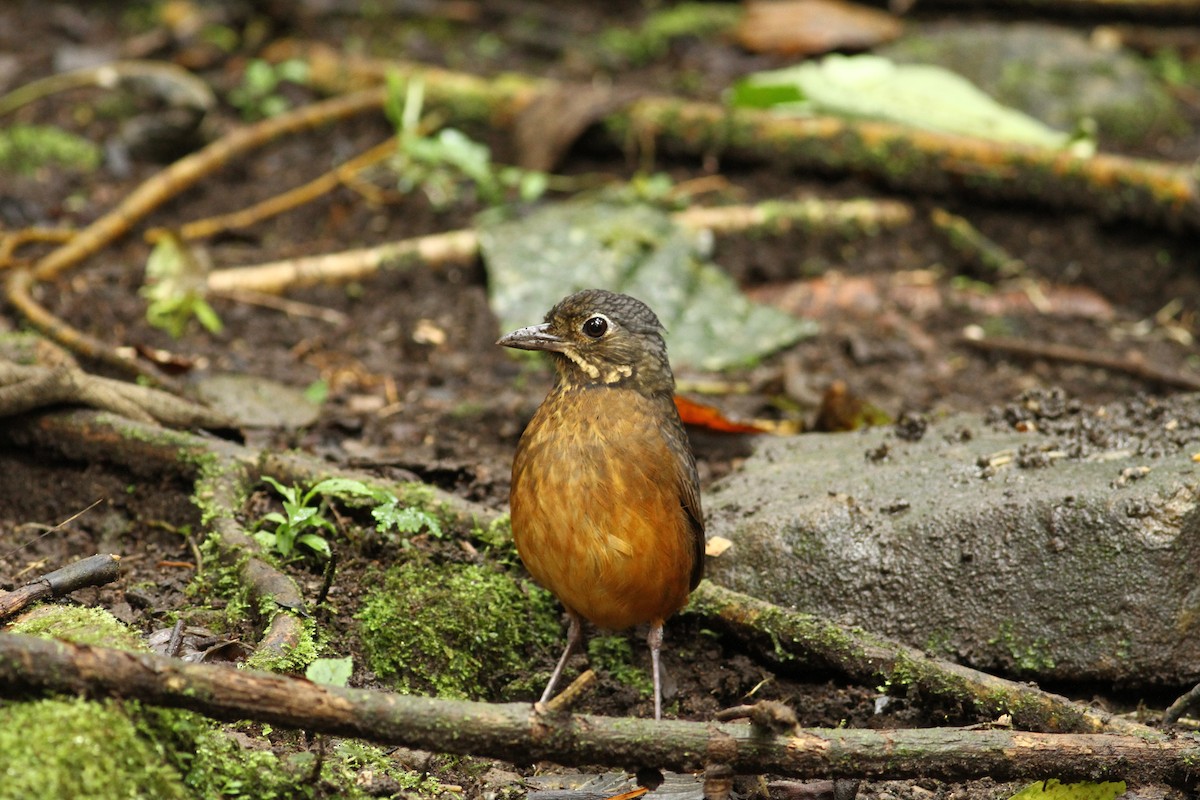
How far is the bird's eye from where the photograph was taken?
4461mm

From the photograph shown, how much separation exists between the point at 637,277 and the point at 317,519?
328 cm

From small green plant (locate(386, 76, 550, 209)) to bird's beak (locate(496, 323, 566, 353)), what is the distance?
3575mm

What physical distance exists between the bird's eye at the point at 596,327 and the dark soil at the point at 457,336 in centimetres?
107

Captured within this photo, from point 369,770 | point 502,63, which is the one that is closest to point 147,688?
point 369,770

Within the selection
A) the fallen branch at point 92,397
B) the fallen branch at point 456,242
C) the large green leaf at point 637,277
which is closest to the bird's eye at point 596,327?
the fallen branch at point 92,397

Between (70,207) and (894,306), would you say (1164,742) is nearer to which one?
(894,306)

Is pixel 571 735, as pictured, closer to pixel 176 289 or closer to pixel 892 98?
pixel 176 289

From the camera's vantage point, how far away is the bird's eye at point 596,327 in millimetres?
4461

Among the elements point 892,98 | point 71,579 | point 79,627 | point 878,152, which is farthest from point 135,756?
point 892,98

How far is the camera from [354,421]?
5.88m

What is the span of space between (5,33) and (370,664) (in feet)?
26.9

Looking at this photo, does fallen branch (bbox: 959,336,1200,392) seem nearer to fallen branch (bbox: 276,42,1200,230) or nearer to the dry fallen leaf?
fallen branch (bbox: 276,42,1200,230)

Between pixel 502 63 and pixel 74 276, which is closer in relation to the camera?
pixel 74 276

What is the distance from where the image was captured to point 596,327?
4473mm
